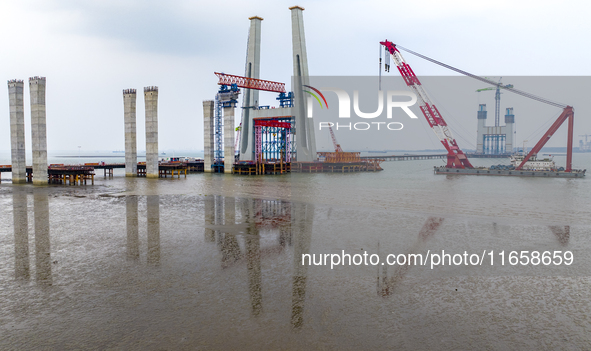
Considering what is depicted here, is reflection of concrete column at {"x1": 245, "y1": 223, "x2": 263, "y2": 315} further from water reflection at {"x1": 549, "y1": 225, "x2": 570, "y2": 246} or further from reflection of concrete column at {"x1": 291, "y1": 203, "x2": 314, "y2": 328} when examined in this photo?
water reflection at {"x1": 549, "y1": 225, "x2": 570, "y2": 246}

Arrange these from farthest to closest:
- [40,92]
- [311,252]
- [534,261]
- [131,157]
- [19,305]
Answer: [131,157], [40,92], [311,252], [534,261], [19,305]

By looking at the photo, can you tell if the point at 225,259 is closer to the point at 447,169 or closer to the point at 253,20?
the point at 253,20

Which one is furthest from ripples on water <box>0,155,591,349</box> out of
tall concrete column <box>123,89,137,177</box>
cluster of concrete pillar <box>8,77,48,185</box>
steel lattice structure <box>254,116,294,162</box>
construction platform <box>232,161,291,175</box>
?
steel lattice structure <box>254,116,294,162</box>

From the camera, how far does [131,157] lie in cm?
6341

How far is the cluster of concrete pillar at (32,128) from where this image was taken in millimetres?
49375

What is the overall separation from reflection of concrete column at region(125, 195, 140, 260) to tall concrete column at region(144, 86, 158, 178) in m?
28.8

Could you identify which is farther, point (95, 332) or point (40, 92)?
point (40, 92)

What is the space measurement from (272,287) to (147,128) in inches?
2134

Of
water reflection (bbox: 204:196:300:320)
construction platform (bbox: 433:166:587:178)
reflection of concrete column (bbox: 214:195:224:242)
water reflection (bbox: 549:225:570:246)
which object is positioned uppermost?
construction platform (bbox: 433:166:587:178)

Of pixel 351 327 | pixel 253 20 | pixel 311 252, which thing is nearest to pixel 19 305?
pixel 351 327

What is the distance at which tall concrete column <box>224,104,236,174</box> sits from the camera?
7075cm

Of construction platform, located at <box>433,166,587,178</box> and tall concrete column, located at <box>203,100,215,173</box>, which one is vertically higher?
tall concrete column, located at <box>203,100,215,173</box>

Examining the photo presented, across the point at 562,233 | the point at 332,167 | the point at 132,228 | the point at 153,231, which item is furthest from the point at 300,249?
the point at 332,167

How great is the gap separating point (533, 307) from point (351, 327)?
5168 millimetres
